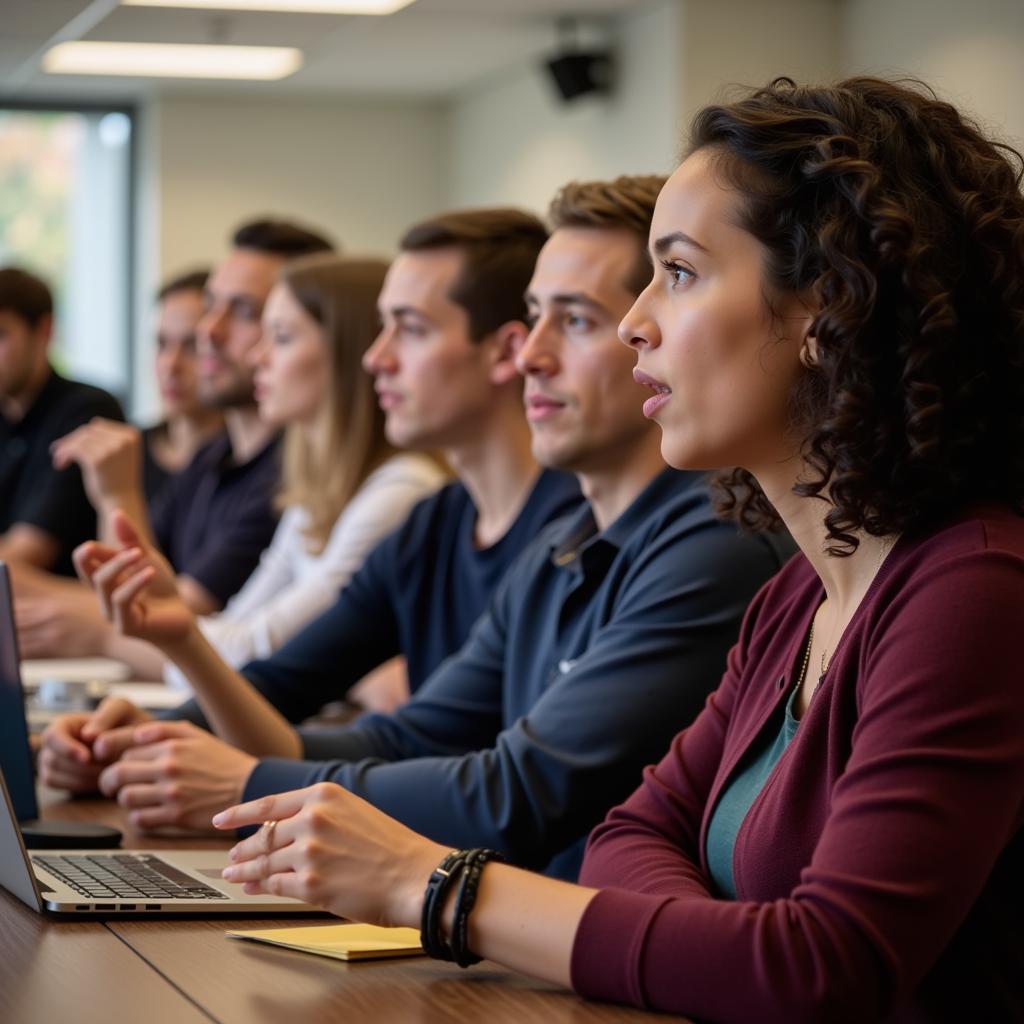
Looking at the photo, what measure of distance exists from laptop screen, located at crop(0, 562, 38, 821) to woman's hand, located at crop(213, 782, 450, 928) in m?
0.57

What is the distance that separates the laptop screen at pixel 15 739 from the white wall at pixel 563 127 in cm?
364

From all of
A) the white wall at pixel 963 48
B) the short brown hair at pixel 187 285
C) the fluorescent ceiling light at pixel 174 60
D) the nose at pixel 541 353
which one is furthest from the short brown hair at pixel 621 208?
the fluorescent ceiling light at pixel 174 60

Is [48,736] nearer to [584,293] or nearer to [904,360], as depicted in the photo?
[584,293]

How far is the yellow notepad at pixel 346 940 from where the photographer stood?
120 centimetres

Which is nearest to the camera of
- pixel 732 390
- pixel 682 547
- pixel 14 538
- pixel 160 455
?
pixel 732 390

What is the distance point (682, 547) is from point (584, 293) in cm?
42

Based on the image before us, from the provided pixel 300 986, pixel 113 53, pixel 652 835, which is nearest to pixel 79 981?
pixel 300 986

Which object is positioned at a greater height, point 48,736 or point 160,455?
point 48,736

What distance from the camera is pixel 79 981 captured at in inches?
44.5

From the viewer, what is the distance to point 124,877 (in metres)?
1.46

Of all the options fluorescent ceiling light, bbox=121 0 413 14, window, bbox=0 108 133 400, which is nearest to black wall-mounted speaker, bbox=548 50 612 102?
fluorescent ceiling light, bbox=121 0 413 14

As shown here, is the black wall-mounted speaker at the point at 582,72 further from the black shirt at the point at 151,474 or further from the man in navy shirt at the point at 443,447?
the man in navy shirt at the point at 443,447

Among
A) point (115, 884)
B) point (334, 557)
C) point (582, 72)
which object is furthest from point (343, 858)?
point (582, 72)

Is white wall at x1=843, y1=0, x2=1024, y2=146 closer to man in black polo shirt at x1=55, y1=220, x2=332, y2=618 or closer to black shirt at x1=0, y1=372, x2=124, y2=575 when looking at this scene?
man in black polo shirt at x1=55, y1=220, x2=332, y2=618
